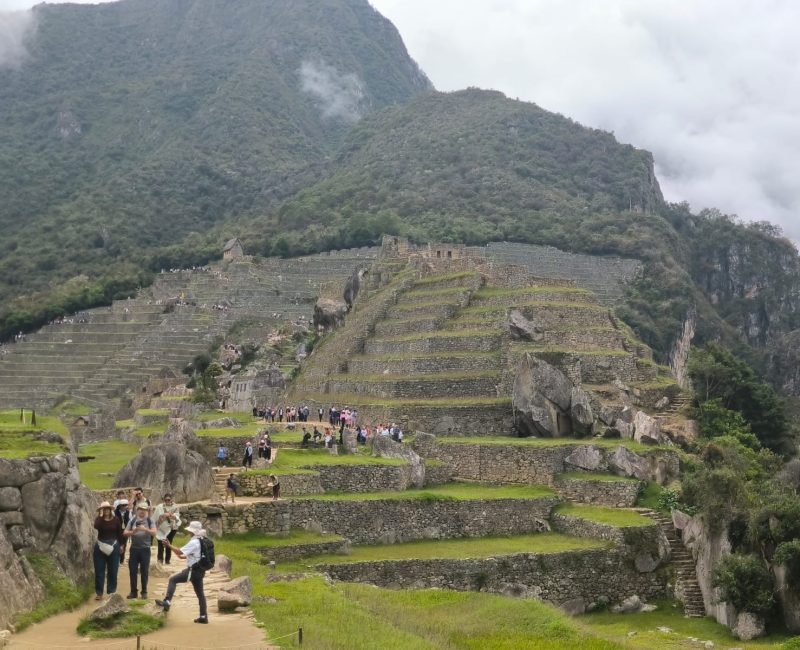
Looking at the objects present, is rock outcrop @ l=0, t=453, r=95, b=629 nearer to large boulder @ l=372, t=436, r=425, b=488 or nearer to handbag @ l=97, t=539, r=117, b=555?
handbag @ l=97, t=539, r=117, b=555

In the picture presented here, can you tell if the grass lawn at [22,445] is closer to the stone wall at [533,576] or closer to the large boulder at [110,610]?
the large boulder at [110,610]

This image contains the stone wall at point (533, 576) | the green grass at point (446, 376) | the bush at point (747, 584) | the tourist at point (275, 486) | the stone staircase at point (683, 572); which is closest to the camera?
the bush at point (747, 584)

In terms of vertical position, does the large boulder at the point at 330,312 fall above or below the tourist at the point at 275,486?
above

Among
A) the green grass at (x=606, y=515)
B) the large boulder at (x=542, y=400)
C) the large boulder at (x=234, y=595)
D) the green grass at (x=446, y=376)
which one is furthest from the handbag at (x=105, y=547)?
the green grass at (x=446, y=376)

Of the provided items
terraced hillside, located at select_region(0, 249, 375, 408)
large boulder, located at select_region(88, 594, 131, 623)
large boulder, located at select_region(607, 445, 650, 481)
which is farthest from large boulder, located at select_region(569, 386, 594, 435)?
terraced hillside, located at select_region(0, 249, 375, 408)

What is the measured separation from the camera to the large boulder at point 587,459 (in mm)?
26688

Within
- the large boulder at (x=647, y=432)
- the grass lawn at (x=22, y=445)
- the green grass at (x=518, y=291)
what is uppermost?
the green grass at (x=518, y=291)

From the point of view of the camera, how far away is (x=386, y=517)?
23.2 meters

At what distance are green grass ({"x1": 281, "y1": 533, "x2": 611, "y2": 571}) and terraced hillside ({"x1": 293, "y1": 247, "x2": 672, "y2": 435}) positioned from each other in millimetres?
6729

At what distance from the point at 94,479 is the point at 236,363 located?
3539cm

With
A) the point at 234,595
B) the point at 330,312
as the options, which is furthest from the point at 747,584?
the point at 330,312

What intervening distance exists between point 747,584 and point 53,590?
13729 mm

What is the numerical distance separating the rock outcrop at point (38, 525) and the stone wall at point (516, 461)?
611 inches

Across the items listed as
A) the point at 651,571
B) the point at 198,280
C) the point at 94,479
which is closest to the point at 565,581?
the point at 651,571
